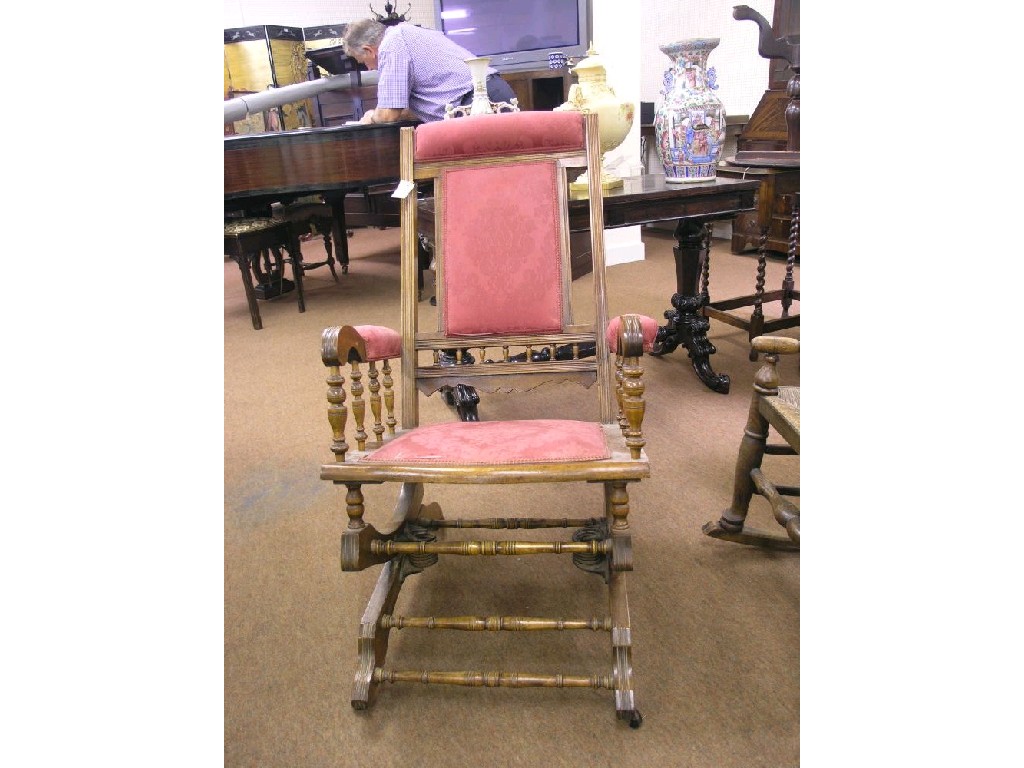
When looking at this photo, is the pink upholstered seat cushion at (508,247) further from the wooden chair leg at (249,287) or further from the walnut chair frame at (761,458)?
the wooden chair leg at (249,287)

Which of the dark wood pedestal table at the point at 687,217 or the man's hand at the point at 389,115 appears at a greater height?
the man's hand at the point at 389,115

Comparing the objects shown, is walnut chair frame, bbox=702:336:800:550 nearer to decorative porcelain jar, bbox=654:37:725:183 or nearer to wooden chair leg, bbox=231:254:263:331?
decorative porcelain jar, bbox=654:37:725:183

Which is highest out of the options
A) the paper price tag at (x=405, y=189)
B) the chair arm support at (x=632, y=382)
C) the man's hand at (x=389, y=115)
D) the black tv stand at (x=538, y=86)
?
the black tv stand at (x=538, y=86)

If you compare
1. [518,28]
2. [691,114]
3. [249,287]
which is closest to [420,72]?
[249,287]

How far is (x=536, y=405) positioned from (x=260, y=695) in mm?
1800

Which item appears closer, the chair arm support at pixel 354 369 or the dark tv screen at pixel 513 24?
the chair arm support at pixel 354 369

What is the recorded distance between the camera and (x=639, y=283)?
493cm

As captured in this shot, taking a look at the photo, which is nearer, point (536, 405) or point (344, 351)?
point (344, 351)

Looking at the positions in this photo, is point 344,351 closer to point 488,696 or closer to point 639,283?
point 488,696

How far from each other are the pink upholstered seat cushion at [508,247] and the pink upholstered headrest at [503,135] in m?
0.05

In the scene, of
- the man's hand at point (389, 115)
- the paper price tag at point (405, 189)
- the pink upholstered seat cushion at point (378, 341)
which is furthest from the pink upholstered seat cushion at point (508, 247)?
the man's hand at point (389, 115)

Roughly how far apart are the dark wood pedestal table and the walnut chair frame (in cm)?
93

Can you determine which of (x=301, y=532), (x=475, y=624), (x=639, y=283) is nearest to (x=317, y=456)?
(x=301, y=532)

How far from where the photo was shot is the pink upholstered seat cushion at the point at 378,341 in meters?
1.69
